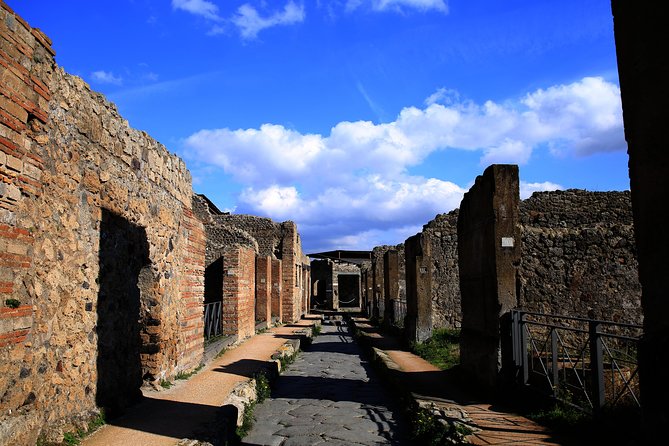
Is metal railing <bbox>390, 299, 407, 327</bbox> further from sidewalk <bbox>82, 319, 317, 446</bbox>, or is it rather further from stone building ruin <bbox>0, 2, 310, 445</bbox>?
stone building ruin <bbox>0, 2, 310, 445</bbox>

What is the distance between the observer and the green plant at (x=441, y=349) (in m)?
9.43

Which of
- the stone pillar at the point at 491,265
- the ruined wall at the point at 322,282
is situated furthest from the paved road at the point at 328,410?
the ruined wall at the point at 322,282

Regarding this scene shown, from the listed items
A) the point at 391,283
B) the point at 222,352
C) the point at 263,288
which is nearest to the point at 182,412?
the point at 222,352

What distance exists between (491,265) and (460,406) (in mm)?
1790

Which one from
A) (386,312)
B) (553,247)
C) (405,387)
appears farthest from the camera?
(386,312)

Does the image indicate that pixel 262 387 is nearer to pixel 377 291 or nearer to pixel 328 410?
pixel 328 410

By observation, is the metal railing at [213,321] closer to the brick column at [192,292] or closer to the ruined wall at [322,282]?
the brick column at [192,292]

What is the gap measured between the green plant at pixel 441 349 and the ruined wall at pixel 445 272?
1.72m

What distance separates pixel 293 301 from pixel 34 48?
18.3 meters

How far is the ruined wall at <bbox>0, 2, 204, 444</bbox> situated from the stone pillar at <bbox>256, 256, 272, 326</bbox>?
10.3 meters

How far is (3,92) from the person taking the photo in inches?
140

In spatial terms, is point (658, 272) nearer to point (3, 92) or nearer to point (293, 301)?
point (3, 92)

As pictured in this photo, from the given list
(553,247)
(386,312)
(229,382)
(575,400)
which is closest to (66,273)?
(229,382)

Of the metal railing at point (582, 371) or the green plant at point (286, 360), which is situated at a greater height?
the metal railing at point (582, 371)
